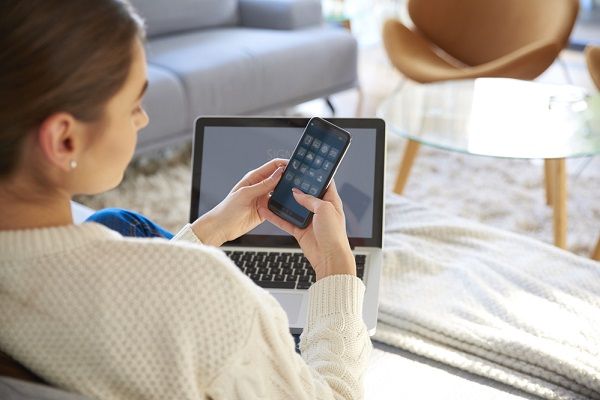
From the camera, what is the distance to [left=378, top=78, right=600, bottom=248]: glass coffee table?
2.23 meters

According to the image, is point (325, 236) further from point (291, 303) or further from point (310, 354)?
point (291, 303)

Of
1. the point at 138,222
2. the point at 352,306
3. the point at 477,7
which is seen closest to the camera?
the point at 352,306

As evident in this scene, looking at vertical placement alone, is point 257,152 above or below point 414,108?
above

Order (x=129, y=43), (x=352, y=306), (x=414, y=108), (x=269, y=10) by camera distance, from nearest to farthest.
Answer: (x=129, y=43)
(x=352, y=306)
(x=414, y=108)
(x=269, y=10)

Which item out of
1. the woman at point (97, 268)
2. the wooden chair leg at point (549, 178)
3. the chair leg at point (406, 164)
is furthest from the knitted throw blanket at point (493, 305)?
the wooden chair leg at point (549, 178)

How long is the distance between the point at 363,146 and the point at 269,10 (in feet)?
7.65

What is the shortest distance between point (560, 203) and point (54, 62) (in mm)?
1919


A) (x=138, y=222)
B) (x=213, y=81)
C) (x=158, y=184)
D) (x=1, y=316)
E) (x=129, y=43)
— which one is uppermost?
(x=129, y=43)

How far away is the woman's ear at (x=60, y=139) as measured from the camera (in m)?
0.66

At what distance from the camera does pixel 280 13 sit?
357cm

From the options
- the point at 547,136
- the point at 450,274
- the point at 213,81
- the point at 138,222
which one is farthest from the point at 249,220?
the point at 213,81

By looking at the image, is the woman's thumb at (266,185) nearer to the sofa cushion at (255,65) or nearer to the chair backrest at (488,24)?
the sofa cushion at (255,65)

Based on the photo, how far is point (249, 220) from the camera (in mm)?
1157

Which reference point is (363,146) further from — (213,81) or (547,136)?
(213,81)
